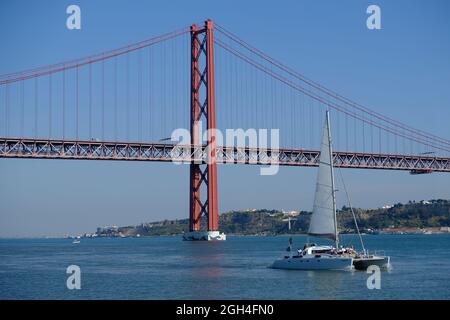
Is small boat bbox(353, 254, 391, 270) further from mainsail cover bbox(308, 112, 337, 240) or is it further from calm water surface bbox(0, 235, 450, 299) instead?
mainsail cover bbox(308, 112, 337, 240)

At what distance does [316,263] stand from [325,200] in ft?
11.2

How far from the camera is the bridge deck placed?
240 ft

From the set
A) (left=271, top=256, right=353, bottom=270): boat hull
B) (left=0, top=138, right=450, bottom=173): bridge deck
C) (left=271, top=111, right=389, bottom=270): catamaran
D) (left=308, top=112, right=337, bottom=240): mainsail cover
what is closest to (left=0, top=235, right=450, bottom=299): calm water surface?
(left=271, top=256, right=353, bottom=270): boat hull

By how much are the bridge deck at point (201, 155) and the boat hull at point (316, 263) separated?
33809 millimetres

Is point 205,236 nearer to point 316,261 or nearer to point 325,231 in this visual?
point 325,231

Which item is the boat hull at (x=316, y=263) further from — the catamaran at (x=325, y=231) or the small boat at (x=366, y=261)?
the small boat at (x=366, y=261)

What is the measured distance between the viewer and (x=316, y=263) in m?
39.7

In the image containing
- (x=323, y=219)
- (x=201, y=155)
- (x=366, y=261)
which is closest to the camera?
(x=366, y=261)

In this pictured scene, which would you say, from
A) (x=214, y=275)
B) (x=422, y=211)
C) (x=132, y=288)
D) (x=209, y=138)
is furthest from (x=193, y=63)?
(x=422, y=211)

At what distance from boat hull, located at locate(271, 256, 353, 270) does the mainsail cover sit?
1778 mm

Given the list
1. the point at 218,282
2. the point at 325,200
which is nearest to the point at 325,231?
the point at 325,200
